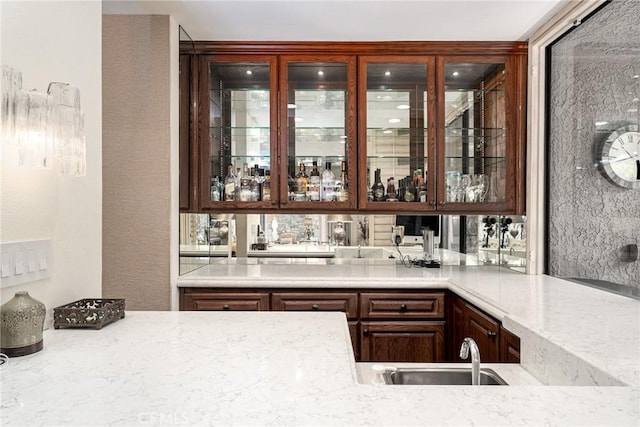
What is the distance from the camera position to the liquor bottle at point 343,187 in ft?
9.59

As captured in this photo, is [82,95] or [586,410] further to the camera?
[82,95]

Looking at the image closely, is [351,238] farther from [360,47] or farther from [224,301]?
[360,47]

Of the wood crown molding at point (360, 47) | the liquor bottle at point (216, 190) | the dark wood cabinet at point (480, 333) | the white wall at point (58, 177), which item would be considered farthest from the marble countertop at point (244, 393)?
the wood crown molding at point (360, 47)

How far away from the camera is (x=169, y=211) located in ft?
8.46

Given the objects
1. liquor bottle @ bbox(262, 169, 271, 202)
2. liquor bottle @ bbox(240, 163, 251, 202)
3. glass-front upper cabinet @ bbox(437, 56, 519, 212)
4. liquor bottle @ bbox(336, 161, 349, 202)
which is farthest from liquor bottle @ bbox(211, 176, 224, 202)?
glass-front upper cabinet @ bbox(437, 56, 519, 212)

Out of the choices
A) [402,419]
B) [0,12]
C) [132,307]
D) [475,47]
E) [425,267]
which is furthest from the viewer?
[425,267]

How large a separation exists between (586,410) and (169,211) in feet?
7.53

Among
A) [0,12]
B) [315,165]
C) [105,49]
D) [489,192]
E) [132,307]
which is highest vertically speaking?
[105,49]

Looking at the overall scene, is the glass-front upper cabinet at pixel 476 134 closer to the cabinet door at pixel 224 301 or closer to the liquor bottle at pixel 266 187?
the liquor bottle at pixel 266 187

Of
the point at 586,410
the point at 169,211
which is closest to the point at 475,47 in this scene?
the point at 169,211

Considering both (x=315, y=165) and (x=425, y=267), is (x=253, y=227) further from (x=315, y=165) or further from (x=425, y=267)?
(x=425, y=267)

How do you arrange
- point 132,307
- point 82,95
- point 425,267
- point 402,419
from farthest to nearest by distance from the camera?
point 425,267 → point 132,307 → point 82,95 → point 402,419

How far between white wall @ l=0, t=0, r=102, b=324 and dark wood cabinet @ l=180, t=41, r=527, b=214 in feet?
4.03

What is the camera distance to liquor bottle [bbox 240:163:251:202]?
9.62 feet
